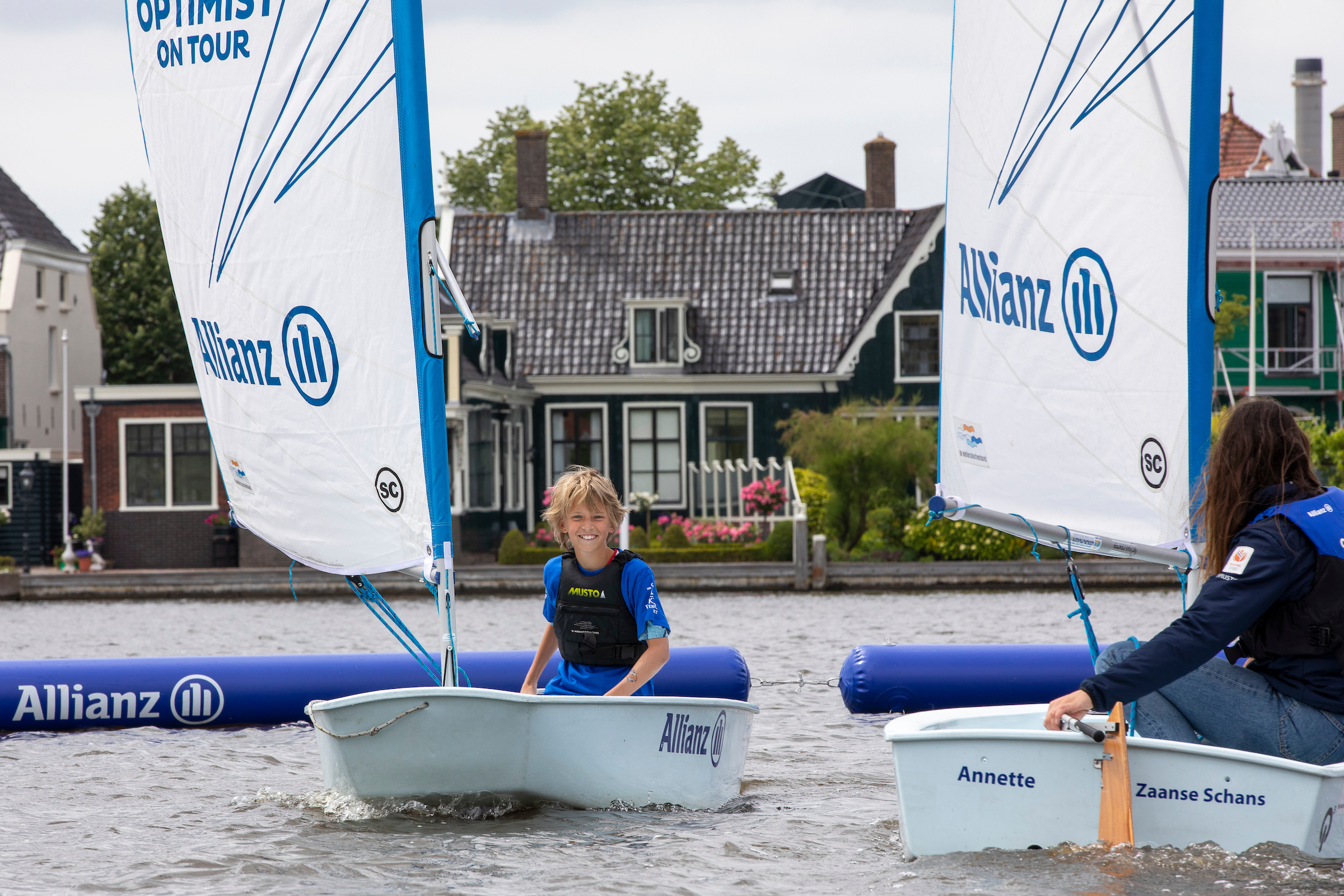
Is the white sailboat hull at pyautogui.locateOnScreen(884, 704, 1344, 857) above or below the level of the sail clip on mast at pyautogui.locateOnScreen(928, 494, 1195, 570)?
below

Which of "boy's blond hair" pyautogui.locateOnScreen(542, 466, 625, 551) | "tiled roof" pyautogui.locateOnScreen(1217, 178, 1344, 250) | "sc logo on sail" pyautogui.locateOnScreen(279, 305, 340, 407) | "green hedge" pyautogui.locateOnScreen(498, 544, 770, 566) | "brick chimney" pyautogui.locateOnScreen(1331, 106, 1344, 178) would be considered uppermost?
"brick chimney" pyautogui.locateOnScreen(1331, 106, 1344, 178)

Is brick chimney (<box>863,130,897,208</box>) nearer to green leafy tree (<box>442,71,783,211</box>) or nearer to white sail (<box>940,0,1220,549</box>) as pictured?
green leafy tree (<box>442,71,783,211</box>)

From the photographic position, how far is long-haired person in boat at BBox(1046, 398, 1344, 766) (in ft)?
14.2

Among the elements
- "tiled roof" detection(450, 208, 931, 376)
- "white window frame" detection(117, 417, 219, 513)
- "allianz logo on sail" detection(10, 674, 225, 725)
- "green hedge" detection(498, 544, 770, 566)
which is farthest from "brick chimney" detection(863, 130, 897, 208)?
"allianz logo on sail" detection(10, 674, 225, 725)

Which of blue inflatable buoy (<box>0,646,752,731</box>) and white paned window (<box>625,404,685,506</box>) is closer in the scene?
blue inflatable buoy (<box>0,646,752,731</box>)

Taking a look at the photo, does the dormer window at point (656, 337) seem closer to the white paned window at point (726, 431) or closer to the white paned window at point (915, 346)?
the white paned window at point (726, 431)

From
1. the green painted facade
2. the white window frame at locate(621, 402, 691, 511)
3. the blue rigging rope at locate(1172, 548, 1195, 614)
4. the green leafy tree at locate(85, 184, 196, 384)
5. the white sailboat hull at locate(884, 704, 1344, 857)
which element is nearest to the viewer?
the white sailboat hull at locate(884, 704, 1344, 857)

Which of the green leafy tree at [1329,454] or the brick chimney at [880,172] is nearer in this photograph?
the green leafy tree at [1329,454]

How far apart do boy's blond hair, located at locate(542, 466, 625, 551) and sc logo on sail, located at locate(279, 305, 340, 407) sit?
52.1 inches

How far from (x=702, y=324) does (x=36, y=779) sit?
24.1m

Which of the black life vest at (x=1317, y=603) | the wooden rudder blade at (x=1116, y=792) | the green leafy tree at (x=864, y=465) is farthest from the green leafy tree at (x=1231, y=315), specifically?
the wooden rudder blade at (x=1116, y=792)

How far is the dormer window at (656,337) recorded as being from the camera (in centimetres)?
3050

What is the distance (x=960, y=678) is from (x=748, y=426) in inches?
862

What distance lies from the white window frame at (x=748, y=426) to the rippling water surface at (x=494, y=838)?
19469mm
